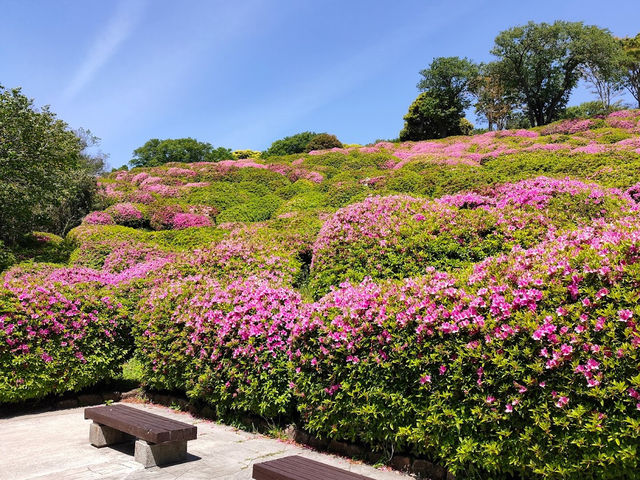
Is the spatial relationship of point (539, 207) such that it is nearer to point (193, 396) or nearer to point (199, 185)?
point (193, 396)

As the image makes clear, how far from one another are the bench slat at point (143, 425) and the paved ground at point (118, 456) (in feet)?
1.00

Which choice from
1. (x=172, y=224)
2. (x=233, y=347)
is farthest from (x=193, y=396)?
(x=172, y=224)

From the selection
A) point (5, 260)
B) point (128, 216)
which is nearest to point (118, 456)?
point (5, 260)

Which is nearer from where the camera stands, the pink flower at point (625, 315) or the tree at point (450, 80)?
the pink flower at point (625, 315)

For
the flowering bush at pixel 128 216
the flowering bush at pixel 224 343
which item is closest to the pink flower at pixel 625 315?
the flowering bush at pixel 224 343

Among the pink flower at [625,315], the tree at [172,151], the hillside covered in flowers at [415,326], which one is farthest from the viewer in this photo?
the tree at [172,151]

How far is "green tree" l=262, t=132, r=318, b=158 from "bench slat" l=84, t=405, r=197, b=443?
50.9 meters

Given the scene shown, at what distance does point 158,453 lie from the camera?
14.6 feet

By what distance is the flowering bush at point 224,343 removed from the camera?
5.22m

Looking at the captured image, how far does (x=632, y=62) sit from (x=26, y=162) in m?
51.0

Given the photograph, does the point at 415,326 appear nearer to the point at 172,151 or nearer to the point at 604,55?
the point at 604,55

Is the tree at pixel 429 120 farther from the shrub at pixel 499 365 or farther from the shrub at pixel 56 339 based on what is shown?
the shrub at pixel 499 365

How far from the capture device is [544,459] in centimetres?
323

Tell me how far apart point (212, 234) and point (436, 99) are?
40.5 meters
